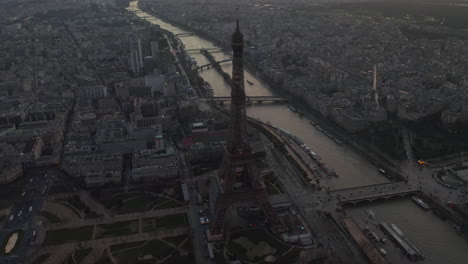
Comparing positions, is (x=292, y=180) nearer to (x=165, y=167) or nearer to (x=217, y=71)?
(x=165, y=167)

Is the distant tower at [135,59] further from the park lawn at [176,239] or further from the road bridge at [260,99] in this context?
the park lawn at [176,239]

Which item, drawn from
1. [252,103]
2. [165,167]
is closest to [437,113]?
[252,103]

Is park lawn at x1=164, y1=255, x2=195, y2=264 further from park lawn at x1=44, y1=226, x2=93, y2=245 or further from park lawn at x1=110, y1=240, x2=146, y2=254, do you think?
park lawn at x1=44, y1=226, x2=93, y2=245

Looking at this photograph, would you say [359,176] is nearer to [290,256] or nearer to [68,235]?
[290,256]

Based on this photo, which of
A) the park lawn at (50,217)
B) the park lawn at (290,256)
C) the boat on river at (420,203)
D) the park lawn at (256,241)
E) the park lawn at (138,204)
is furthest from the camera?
the park lawn at (138,204)

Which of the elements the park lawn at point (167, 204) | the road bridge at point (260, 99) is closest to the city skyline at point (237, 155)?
the park lawn at point (167, 204)

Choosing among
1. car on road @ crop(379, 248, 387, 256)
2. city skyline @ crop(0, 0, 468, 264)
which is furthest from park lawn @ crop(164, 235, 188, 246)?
car on road @ crop(379, 248, 387, 256)
